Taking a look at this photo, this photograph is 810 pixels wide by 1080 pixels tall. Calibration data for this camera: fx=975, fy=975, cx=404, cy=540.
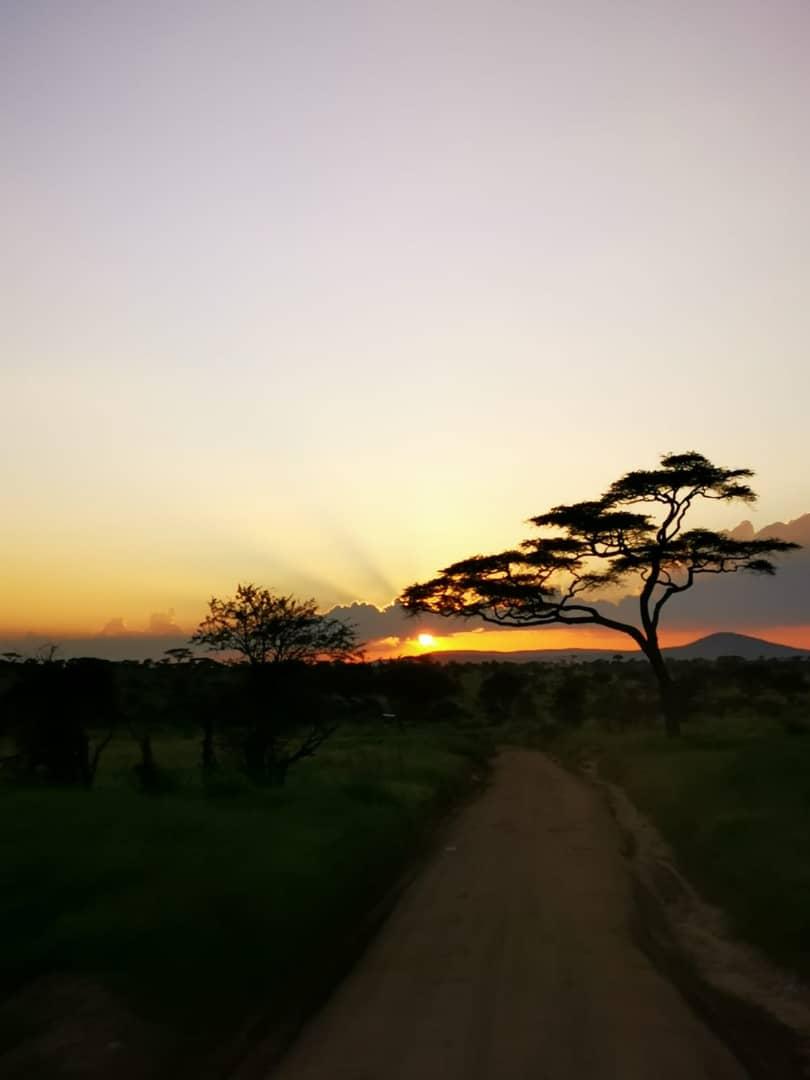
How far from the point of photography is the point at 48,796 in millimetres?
19797

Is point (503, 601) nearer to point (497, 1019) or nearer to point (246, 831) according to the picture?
point (246, 831)

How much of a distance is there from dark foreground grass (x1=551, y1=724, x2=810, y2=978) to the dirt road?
178 cm

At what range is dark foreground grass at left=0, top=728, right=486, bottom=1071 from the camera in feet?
35.3

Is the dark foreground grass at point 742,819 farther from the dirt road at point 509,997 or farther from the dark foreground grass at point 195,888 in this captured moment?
the dark foreground grass at point 195,888

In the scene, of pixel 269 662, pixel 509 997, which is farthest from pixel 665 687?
pixel 509 997

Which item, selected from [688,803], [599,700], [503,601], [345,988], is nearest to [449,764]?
[503,601]

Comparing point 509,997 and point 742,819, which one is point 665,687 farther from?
point 509,997

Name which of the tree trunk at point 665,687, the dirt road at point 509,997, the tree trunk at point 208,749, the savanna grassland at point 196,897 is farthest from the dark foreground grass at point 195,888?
the tree trunk at point 665,687

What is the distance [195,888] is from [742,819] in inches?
462

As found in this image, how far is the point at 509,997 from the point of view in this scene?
34.9 feet

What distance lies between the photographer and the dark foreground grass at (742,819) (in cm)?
1380

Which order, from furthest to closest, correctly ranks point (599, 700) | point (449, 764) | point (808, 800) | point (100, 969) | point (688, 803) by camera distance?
point (599, 700), point (449, 764), point (688, 803), point (808, 800), point (100, 969)

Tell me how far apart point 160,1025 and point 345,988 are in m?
2.37

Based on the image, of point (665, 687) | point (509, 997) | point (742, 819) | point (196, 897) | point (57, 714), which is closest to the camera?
point (509, 997)
